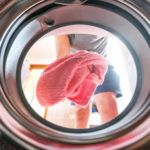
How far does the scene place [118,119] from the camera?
60 cm

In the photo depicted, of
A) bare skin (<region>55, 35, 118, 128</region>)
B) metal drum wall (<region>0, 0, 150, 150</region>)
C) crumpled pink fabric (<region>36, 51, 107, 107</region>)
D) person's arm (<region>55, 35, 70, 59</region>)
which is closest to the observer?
metal drum wall (<region>0, 0, 150, 150</region>)

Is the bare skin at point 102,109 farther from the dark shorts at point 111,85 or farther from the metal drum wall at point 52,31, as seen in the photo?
the metal drum wall at point 52,31

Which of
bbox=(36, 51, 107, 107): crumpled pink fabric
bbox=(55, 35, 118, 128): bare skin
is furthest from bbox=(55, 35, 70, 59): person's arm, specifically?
bbox=(36, 51, 107, 107): crumpled pink fabric

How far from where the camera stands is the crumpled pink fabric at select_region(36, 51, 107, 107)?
32.5 inches

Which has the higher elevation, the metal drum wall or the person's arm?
the person's arm

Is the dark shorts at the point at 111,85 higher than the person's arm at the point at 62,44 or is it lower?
lower

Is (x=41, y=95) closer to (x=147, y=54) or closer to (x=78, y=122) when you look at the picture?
(x=78, y=122)

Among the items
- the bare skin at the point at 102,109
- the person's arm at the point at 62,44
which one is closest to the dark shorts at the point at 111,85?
the bare skin at the point at 102,109

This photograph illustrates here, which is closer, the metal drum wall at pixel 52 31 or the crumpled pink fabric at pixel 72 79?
the metal drum wall at pixel 52 31

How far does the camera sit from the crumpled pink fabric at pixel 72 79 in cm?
83

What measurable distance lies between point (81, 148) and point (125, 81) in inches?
34.5

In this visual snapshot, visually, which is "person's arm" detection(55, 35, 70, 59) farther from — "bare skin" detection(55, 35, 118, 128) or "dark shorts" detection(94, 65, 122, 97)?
"dark shorts" detection(94, 65, 122, 97)

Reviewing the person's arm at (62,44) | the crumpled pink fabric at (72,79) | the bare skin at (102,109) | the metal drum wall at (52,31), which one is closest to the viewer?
the metal drum wall at (52,31)

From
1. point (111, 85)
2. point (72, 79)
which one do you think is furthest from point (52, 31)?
point (111, 85)
